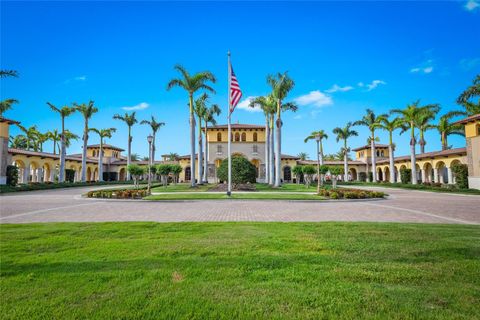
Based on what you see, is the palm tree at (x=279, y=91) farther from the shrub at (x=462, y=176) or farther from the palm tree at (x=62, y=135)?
the palm tree at (x=62, y=135)

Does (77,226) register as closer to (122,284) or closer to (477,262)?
(122,284)

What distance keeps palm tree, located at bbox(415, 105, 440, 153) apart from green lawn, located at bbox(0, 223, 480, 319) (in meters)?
38.4

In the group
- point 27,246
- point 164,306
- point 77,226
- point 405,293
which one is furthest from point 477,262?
point 77,226

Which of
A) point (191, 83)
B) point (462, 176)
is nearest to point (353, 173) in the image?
point (462, 176)

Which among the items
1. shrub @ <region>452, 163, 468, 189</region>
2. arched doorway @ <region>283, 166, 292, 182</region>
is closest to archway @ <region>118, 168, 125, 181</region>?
arched doorway @ <region>283, 166, 292, 182</region>

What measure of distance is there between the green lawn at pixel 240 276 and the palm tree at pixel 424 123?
38.4 m

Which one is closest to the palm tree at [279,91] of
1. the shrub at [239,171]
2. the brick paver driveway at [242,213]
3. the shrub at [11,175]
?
the shrub at [239,171]

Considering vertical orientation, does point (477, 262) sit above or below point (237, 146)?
below

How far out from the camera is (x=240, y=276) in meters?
3.60

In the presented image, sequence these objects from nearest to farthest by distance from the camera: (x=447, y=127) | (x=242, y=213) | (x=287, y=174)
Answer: (x=242, y=213) → (x=447, y=127) → (x=287, y=174)

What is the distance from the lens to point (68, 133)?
4441cm

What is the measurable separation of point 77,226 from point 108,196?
435 inches

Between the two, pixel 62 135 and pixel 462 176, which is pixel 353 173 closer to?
pixel 462 176

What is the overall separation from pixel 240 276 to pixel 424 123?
156ft
